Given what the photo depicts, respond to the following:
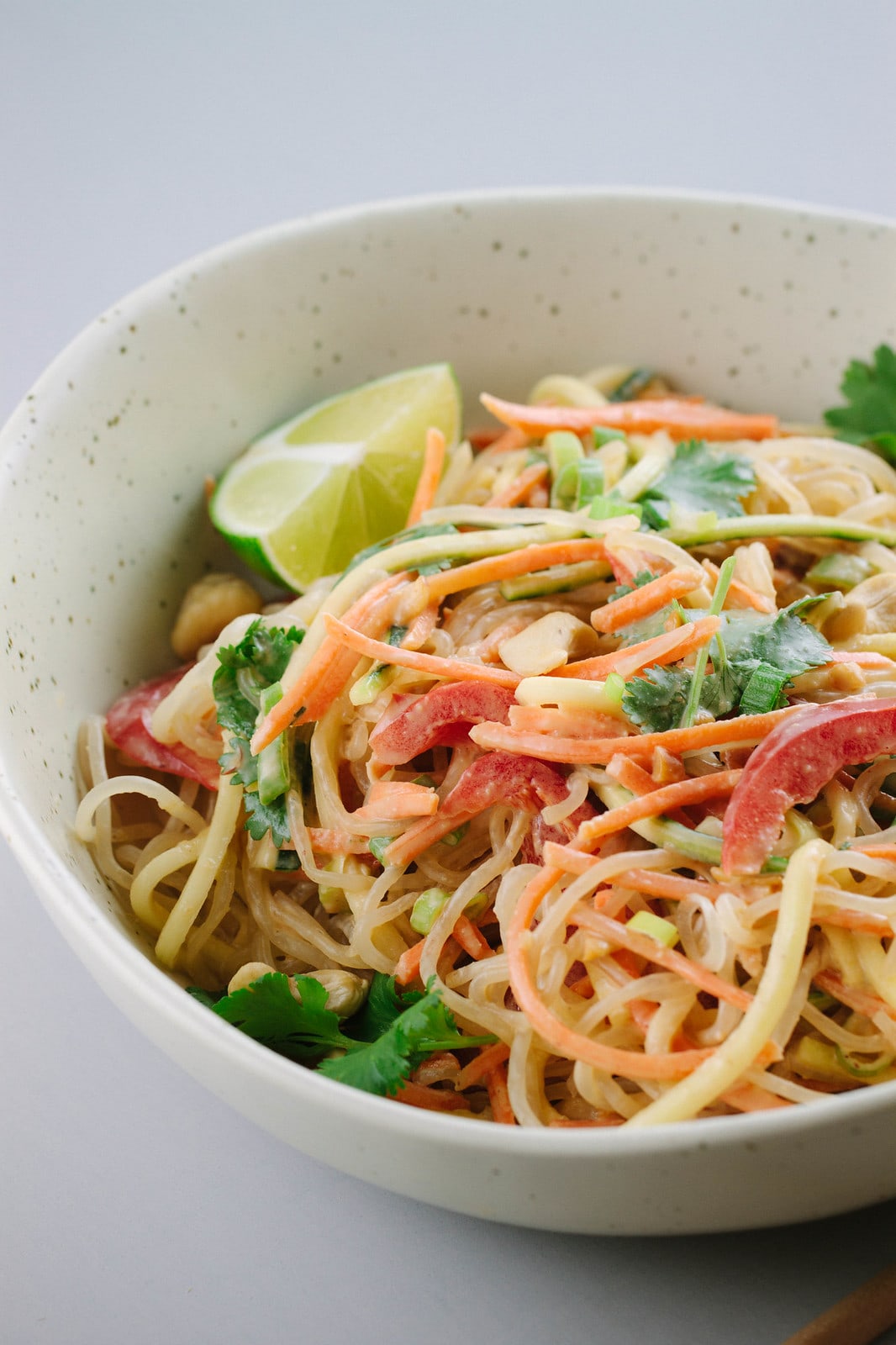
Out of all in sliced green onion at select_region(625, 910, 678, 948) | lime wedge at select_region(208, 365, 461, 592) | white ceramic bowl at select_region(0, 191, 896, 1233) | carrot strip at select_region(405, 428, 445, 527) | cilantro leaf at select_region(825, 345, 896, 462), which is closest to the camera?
white ceramic bowl at select_region(0, 191, 896, 1233)

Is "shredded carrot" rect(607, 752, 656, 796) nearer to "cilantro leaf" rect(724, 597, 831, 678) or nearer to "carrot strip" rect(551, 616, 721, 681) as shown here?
"carrot strip" rect(551, 616, 721, 681)

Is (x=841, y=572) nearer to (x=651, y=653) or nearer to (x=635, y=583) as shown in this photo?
(x=635, y=583)

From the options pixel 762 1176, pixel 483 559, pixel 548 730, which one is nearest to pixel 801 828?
pixel 548 730

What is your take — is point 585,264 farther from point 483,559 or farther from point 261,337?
point 483,559

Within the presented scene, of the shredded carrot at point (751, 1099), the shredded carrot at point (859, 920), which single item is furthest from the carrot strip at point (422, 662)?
the shredded carrot at point (751, 1099)

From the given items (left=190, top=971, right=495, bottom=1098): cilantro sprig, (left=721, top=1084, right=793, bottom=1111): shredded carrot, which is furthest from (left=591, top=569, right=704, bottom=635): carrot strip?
(left=721, top=1084, right=793, bottom=1111): shredded carrot

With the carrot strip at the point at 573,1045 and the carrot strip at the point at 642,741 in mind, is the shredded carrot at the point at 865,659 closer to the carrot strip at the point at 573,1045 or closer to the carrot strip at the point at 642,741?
the carrot strip at the point at 642,741
